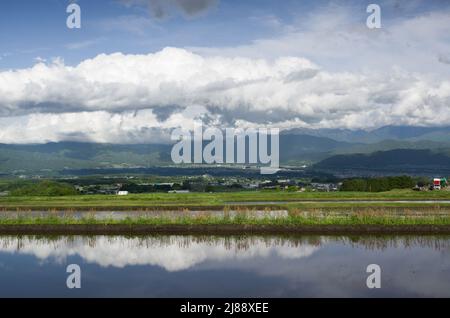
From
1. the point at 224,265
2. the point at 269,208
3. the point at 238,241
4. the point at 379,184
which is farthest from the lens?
the point at 379,184

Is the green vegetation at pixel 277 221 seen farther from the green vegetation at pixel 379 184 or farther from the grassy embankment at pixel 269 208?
the green vegetation at pixel 379 184

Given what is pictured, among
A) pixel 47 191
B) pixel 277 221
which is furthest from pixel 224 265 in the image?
pixel 47 191

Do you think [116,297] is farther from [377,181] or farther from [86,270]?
[377,181]

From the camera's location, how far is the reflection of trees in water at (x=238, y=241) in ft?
69.2

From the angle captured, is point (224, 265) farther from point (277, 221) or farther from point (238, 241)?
point (277, 221)

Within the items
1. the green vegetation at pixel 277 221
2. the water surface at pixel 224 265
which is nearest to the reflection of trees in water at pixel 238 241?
the water surface at pixel 224 265

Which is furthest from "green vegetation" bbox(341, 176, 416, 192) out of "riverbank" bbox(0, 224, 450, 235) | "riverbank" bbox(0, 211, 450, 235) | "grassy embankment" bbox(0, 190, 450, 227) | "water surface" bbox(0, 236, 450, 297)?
"water surface" bbox(0, 236, 450, 297)

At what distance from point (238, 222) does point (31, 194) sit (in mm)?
35152

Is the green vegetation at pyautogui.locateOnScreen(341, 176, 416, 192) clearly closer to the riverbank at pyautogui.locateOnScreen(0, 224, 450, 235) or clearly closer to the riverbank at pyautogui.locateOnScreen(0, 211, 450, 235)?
the riverbank at pyautogui.locateOnScreen(0, 211, 450, 235)

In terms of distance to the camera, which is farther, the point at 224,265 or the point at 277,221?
the point at 277,221

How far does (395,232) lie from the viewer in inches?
935

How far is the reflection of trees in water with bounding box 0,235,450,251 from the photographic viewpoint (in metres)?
21.1

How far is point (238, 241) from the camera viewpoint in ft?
72.2
